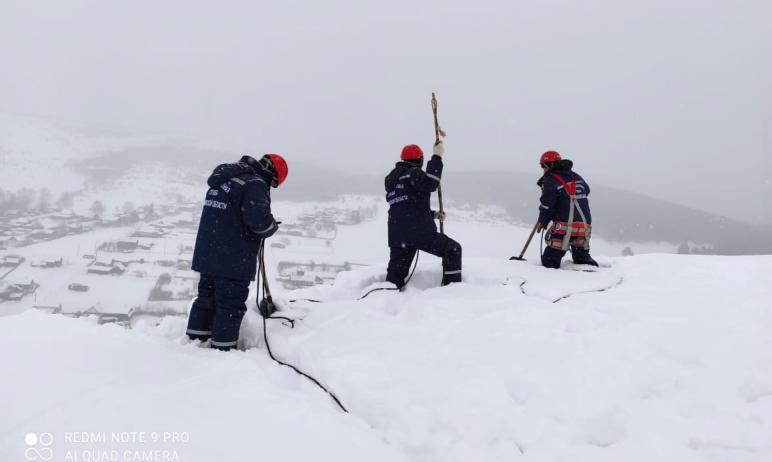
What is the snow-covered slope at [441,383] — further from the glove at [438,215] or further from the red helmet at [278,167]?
the glove at [438,215]

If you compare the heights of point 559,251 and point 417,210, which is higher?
point 417,210

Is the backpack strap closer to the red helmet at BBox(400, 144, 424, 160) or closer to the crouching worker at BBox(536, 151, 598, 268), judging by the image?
the crouching worker at BBox(536, 151, 598, 268)

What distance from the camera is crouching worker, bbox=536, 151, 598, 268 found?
6.76 m

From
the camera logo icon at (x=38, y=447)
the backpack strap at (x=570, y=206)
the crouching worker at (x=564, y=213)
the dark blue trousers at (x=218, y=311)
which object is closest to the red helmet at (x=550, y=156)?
the crouching worker at (x=564, y=213)

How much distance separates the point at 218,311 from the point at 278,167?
1721mm

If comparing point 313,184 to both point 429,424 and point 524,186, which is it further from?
point 429,424

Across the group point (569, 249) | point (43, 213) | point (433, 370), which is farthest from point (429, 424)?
point (43, 213)

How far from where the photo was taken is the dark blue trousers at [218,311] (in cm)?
416

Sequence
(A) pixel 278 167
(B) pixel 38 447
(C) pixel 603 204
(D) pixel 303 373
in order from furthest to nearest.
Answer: (C) pixel 603 204
(A) pixel 278 167
(D) pixel 303 373
(B) pixel 38 447

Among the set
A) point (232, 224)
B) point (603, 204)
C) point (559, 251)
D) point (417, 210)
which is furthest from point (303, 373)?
point (603, 204)

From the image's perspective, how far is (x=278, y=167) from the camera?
467 centimetres

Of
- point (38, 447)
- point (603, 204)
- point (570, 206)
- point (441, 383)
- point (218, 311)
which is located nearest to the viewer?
point (38, 447)

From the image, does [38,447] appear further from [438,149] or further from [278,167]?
[438,149]

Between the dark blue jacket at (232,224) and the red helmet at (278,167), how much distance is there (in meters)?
0.33
